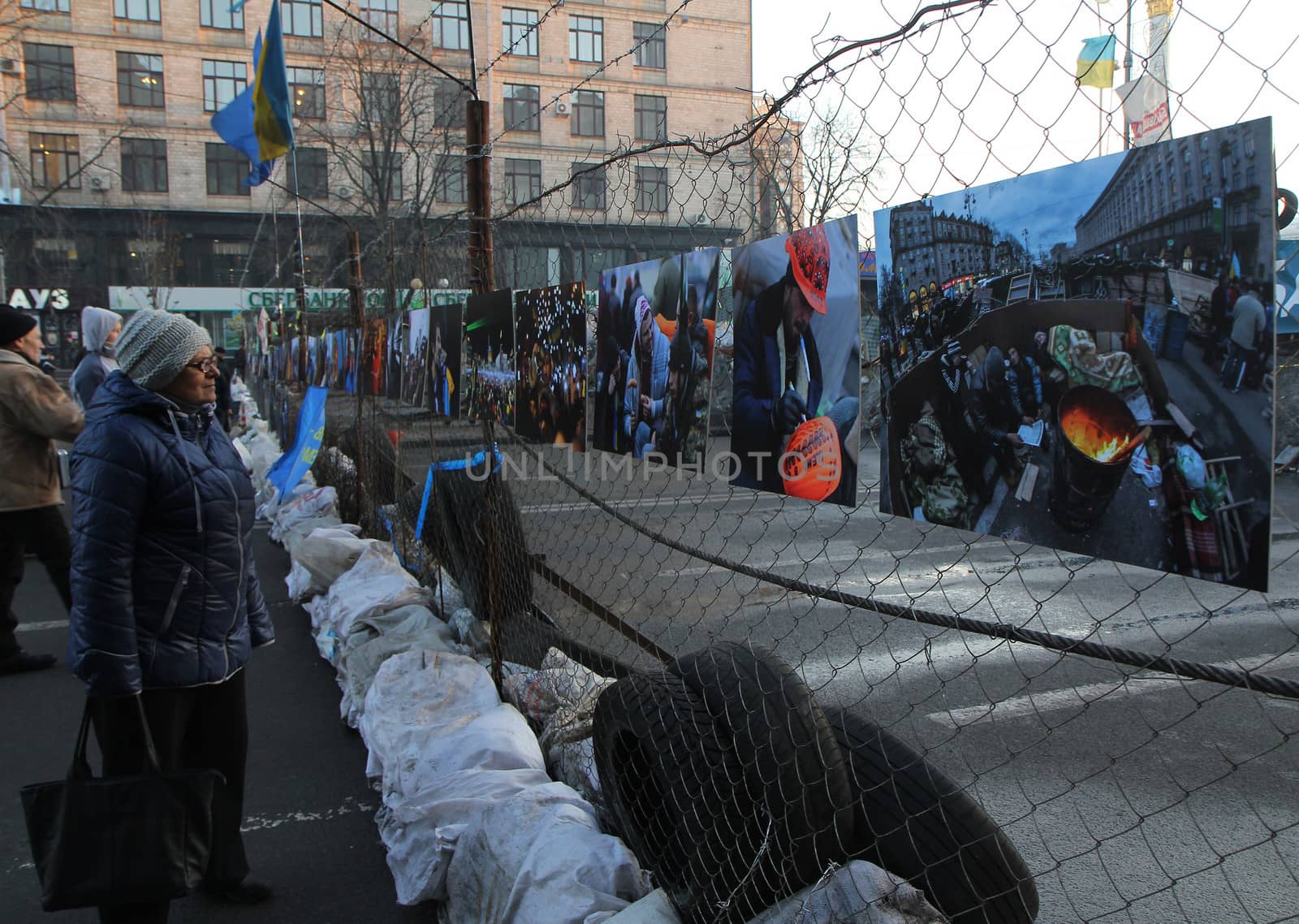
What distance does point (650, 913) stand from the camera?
2.13 meters

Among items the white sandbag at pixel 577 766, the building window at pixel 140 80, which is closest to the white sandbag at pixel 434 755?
the white sandbag at pixel 577 766

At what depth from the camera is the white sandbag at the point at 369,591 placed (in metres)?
4.52

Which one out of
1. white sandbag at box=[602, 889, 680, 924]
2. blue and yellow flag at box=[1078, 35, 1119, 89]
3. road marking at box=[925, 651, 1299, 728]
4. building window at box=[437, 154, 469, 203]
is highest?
building window at box=[437, 154, 469, 203]

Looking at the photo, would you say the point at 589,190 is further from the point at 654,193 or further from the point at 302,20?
the point at 302,20

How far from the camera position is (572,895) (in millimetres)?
2246

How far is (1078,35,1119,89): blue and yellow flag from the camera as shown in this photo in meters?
1.38

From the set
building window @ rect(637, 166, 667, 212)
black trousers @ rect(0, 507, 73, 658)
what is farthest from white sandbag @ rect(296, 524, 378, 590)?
building window @ rect(637, 166, 667, 212)

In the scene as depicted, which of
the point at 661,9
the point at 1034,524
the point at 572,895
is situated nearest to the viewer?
the point at 1034,524

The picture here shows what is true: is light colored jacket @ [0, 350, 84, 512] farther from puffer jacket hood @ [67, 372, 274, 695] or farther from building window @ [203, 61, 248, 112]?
building window @ [203, 61, 248, 112]

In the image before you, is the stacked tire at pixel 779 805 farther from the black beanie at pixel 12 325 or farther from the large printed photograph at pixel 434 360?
the black beanie at pixel 12 325

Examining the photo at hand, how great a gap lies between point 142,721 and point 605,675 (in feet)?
5.94

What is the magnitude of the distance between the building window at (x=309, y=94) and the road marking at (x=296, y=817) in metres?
32.1

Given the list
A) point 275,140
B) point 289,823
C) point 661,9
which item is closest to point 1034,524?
point 289,823

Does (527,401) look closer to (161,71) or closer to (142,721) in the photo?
(142,721)
